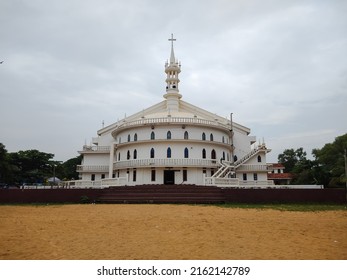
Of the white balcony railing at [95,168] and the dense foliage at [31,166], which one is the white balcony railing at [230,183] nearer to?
the white balcony railing at [95,168]

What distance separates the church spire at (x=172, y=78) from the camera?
140 ft

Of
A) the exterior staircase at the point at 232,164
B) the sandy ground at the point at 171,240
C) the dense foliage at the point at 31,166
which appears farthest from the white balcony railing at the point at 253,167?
the dense foliage at the point at 31,166

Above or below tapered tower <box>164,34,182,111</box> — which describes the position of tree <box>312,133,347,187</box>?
below

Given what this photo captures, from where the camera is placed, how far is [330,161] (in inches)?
2060

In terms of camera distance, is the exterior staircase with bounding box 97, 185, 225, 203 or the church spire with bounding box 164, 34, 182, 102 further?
the church spire with bounding box 164, 34, 182, 102

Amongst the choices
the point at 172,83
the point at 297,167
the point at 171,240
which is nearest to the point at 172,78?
the point at 172,83

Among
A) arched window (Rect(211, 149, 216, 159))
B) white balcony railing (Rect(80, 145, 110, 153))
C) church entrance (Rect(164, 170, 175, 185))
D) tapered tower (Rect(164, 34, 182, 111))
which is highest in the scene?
tapered tower (Rect(164, 34, 182, 111))

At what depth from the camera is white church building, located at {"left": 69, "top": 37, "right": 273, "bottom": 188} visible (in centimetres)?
3212

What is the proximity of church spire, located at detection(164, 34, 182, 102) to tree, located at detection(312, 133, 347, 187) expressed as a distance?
93.2 feet

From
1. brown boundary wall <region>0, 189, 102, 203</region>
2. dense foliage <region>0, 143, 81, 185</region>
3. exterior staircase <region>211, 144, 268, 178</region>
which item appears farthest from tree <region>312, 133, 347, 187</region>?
dense foliage <region>0, 143, 81, 185</region>

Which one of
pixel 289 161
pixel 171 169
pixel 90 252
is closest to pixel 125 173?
pixel 171 169

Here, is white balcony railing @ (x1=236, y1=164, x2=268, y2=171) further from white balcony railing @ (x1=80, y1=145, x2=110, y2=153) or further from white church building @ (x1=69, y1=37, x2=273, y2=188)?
Result: white balcony railing @ (x1=80, y1=145, x2=110, y2=153)

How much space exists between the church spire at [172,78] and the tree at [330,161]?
28.4m

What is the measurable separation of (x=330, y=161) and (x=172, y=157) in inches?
1383
